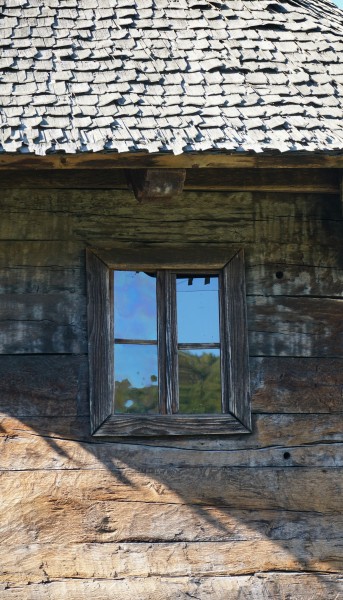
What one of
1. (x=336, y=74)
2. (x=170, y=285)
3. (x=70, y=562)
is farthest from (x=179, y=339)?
(x=336, y=74)

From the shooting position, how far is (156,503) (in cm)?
538

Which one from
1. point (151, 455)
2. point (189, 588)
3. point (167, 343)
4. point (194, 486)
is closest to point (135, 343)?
point (167, 343)

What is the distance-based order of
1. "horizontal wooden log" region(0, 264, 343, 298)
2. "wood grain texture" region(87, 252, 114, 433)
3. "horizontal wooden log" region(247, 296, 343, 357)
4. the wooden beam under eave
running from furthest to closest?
"horizontal wooden log" region(247, 296, 343, 357) < "horizontal wooden log" region(0, 264, 343, 298) < "wood grain texture" region(87, 252, 114, 433) < the wooden beam under eave

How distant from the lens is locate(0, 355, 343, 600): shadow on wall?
5.28 meters

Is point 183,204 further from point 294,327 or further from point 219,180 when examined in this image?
point 294,327

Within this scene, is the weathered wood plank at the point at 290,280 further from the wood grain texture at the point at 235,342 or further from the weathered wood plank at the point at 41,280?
the weathered wood plank at the point at 41,280

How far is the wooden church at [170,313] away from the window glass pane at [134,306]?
0.01 metres

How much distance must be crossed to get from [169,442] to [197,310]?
0.75 m

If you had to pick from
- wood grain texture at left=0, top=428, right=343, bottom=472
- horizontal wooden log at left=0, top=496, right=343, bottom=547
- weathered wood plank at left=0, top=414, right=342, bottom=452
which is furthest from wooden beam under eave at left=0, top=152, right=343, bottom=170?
horizontal wooden log at left=0, top=496, right=343, bottom=547

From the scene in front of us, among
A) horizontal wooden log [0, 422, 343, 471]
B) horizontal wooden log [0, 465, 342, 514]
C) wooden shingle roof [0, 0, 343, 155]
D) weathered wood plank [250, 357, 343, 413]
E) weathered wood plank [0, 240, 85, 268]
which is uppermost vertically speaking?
wooden shingle roof [0, 0, 343, 155]

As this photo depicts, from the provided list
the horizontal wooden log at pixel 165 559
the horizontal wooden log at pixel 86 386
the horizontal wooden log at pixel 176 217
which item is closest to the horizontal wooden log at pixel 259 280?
the horizontal wooden log at pixel 176 217

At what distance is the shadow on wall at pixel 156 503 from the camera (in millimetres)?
5281

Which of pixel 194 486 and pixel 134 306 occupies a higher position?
pixel 134 306

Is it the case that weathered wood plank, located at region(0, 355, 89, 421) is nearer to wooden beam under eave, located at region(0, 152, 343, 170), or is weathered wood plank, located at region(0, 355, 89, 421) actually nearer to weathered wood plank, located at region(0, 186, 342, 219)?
weathered wood plank, located at region(0, 186, 342, 219)
